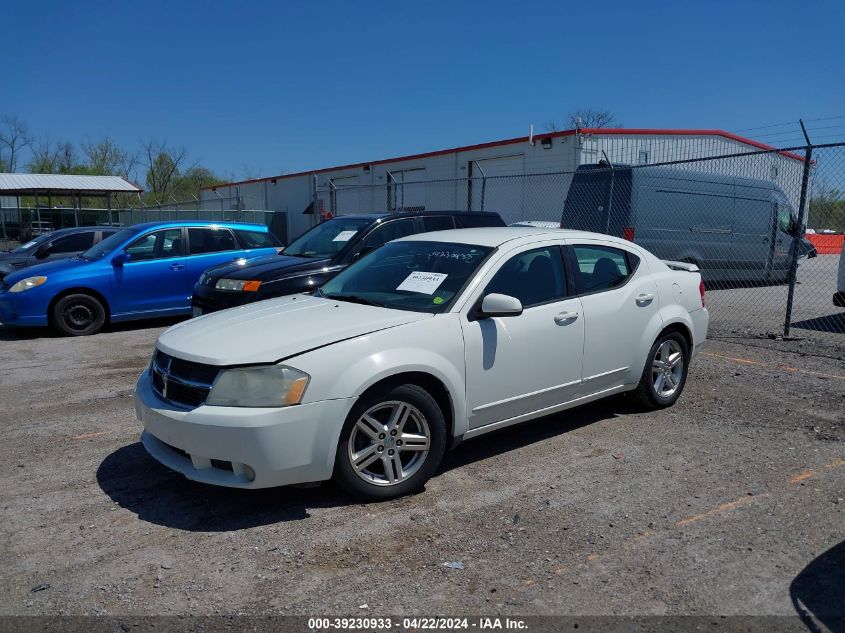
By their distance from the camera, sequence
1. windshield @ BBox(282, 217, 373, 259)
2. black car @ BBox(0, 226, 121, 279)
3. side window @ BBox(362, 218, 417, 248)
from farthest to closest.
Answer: black car @ BBox(0, 226, 121, 279), windshield @ BBox(282, 217, 373, 259), side window @ BBox(362, 218, 417, 248)

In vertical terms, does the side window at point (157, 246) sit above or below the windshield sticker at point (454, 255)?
below

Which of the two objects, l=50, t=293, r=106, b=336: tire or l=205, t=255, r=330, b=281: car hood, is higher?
l=205, t=255, r=330, b=281: car hood

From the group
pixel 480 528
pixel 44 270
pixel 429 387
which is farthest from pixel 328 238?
pixel 480 528

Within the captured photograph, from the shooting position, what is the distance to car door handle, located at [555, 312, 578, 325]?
483 cm

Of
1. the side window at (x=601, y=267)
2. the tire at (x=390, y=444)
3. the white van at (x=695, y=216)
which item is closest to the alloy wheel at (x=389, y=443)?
the tire at (x=390, y=444)

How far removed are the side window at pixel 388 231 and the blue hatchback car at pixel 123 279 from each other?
3.15 meters

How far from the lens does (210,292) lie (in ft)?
26.5

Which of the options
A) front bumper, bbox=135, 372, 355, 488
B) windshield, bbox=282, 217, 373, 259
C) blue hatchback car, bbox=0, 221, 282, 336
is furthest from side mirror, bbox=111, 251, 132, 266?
front bumper, bbox=135, 372, 355, 488

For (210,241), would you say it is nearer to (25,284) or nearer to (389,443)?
(25,284)

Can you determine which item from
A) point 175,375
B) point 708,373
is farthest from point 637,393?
point 175,375

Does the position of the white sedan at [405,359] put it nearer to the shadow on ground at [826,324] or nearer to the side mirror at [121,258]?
the shadow on ground at [826,324]

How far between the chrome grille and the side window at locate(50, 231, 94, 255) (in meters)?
10.7

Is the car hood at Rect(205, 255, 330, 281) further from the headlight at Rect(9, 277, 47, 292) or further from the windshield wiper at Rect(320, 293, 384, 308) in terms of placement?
the windshield wiper at Rect(320, 293, 384, 308)

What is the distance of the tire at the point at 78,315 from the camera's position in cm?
953
